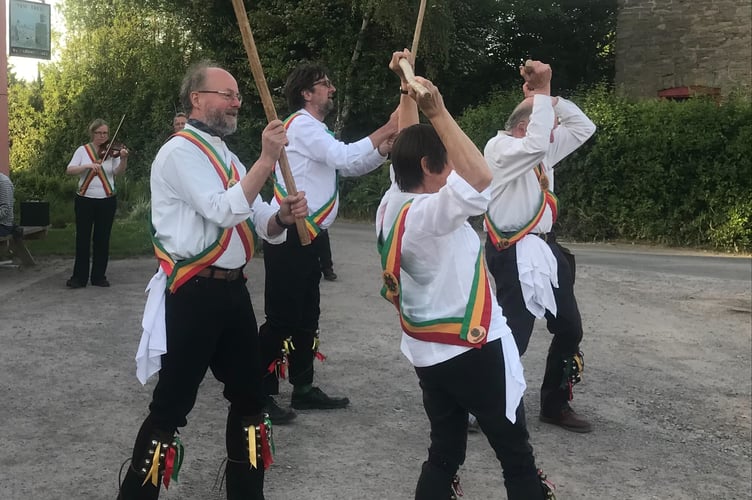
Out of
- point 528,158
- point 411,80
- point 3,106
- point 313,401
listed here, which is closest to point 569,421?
point 313,401

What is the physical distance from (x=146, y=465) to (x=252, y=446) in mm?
447

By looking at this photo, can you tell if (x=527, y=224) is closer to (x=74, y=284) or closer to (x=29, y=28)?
(x=74, y=284)

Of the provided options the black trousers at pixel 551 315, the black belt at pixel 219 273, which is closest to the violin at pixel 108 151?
the black trousers at pixel 551 315

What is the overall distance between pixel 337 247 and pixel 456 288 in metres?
10.3

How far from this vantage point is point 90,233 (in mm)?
8953

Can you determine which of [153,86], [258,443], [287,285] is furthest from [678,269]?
[153,86]

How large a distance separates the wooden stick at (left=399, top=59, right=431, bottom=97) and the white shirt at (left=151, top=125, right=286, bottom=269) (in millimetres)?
757

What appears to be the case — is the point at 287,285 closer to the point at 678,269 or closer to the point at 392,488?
the point at 392,488

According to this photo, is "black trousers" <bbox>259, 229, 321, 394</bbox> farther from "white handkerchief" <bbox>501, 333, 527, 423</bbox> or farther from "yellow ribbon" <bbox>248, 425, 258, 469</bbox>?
"white handkerchief" <bbox>501, 333, 527, 423</bbox>

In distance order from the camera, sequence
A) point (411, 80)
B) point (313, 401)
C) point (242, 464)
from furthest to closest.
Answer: point (313, 401) < point (242, 464) < point (411, 80)

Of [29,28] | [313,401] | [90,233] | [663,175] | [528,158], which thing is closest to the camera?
[528,158]

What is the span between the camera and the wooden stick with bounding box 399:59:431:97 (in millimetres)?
2648

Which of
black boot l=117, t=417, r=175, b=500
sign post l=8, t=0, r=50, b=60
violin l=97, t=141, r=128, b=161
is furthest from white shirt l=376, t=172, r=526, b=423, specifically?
sign post l=8, t=0, r=50, b=60

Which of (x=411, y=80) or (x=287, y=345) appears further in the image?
(x=287, y=345)
